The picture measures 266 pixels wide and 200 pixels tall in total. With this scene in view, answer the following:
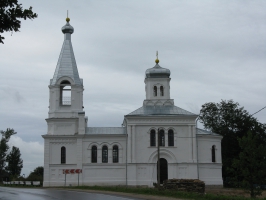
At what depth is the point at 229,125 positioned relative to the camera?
63.0 m

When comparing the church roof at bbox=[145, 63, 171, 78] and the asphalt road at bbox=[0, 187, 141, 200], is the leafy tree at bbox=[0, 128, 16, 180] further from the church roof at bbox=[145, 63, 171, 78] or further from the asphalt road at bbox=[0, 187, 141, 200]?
the asphalt road at bbox=[0, 187, 141, 200]

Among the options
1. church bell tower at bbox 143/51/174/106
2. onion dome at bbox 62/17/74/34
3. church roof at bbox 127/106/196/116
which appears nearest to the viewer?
church roof at bbox 127/106/196/116

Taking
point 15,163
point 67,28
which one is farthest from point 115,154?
point 15,163

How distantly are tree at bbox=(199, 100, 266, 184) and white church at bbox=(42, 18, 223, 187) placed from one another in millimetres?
9792

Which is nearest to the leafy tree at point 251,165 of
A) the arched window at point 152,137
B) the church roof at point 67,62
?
the arched window at point 152,137

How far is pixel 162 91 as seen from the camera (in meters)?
54.3

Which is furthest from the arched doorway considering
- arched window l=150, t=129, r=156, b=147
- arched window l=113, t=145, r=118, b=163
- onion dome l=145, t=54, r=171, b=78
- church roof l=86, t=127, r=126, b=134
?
onion dome l=145, t=54, r=171, b=78

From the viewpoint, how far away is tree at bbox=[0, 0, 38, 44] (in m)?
12.6

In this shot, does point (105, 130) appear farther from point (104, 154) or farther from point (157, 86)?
point (157, 86)

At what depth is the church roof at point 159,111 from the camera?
51562 mm

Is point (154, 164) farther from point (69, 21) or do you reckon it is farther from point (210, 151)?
point (69, 21)

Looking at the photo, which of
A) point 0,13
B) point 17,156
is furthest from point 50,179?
point 17,156

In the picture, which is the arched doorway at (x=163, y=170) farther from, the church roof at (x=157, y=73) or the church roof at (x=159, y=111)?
the church roof at (x=157, y=73)

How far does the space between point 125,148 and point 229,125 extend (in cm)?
1869
